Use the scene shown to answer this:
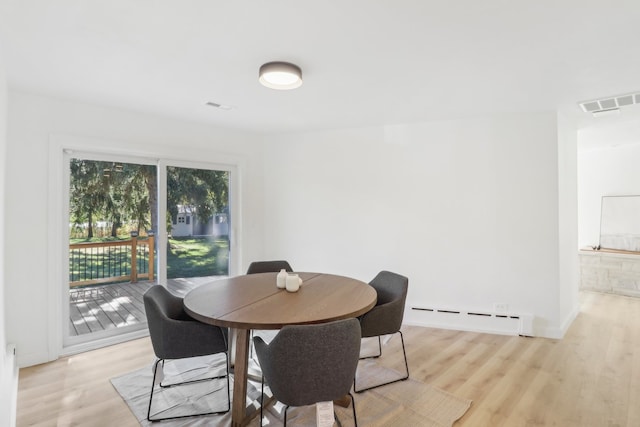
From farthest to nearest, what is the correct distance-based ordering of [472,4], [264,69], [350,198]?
1. [350,198]
2. [264,69]
3. [472,4]

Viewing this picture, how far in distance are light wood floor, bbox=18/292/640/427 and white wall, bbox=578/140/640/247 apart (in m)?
2.43

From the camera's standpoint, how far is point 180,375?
2689mm

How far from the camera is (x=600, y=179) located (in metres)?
5.52

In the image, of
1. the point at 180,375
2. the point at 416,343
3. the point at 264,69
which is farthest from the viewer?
the point at 416,343

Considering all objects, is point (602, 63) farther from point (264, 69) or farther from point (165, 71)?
point (165, 71)

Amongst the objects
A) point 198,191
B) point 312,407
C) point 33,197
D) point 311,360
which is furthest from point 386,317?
point 33,197

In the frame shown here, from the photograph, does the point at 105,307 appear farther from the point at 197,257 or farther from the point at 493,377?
the point at 493,377

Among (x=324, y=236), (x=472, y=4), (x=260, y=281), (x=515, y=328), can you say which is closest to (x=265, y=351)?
(x=260, y=281)

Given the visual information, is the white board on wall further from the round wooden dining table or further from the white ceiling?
the round wooden dining table

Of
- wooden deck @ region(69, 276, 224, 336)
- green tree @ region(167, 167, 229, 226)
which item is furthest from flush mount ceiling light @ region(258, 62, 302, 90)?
wooden deck @ region(69, 276, 224, 336)

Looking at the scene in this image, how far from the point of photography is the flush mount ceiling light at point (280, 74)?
2.27 metres

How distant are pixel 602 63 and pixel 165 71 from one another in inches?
125

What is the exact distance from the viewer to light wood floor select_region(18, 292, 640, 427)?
7.06 feet

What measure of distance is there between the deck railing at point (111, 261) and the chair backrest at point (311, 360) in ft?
8.85
